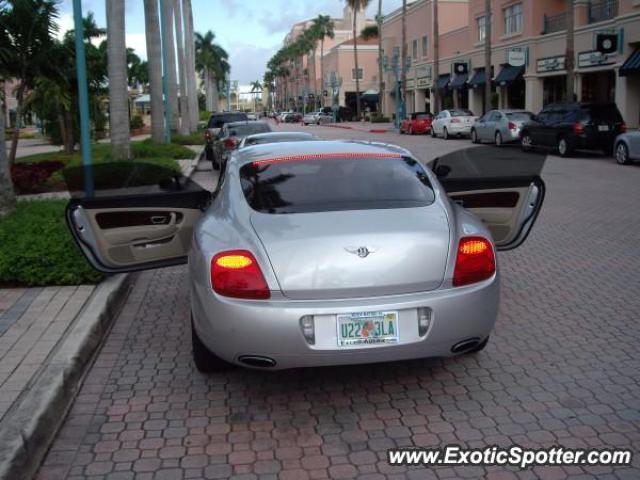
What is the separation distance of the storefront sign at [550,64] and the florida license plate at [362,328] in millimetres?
33770

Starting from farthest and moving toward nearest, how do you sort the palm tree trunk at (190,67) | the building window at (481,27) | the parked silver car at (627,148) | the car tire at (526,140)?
the palm tree trunk at (190,67)
the building window at (481,27)
the car tire at (526,140)
the parked silver car at (627,148)

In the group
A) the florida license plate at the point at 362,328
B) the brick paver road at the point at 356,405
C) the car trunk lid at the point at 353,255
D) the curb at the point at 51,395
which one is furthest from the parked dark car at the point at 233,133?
the florida license plate at the point at 362,328

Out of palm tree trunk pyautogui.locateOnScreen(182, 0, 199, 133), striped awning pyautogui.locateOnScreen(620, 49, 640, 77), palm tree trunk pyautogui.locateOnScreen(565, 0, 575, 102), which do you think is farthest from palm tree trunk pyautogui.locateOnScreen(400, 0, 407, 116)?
striped awning pyautogui.locateOnScreen(620, 49, 640, 77)

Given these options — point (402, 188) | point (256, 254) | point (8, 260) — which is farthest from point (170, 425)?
point (8, 260)

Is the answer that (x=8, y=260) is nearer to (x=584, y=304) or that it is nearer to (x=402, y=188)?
(x=402, y=188)

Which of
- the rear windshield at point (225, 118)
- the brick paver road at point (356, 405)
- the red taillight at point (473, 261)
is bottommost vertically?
the brick paver road at point (356, 405)

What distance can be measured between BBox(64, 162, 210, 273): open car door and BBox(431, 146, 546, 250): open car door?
6.94 ft

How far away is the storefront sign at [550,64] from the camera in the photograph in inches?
1369

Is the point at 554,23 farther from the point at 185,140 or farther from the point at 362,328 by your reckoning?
the point at 362,328

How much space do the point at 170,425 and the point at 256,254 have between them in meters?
1.10

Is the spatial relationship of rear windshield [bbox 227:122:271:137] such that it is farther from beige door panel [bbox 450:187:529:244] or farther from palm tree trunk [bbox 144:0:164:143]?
beige door panel [bbox 450:187:529:244]

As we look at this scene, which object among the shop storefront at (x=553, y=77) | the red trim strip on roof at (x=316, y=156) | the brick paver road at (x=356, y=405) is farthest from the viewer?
the shop storefront at (x=553, y=77)

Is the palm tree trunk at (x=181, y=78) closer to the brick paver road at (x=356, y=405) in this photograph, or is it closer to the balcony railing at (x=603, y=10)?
the balcony railing at (x=603, y=10)

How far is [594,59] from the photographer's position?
1242 inches
